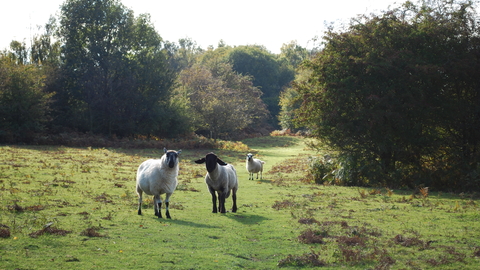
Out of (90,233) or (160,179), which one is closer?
(90,233)

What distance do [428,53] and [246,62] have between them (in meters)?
87.4

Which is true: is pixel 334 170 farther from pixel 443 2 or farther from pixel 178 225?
pixel 178 225

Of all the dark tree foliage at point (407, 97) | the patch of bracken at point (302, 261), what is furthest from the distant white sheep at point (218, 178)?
the dark tree foliage at point (407, 97)

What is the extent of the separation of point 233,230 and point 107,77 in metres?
44.6

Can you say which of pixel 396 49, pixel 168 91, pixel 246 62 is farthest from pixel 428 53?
pixel 246 62

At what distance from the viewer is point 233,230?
1156 centimetres

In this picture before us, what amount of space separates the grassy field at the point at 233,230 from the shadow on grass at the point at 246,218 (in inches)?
1.2

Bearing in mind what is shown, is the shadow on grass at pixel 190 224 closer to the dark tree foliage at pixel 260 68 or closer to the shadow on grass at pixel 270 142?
the shadow on grass at pixel 270 142

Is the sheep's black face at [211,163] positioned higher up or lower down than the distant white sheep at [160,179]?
higher up

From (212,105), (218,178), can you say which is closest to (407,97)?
(218,178)

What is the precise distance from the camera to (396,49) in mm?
22609

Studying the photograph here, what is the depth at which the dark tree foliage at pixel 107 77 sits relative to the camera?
51234 mm

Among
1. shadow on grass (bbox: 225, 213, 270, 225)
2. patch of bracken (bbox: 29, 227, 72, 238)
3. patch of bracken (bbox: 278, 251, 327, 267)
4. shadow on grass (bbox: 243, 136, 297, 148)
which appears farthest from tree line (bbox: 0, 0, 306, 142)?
patch of bracken (bbox: 278, 251, 327, 267)

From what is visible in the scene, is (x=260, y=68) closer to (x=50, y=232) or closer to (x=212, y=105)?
(x=212, y=105)
